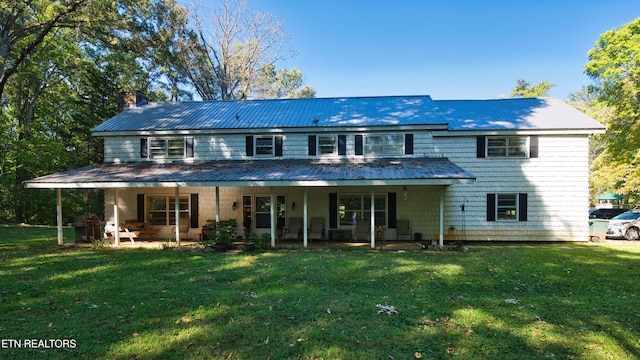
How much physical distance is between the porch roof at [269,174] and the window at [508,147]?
2262 millimetres

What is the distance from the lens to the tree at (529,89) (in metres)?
42.2

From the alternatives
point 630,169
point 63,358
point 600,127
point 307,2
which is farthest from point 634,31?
point 63,358

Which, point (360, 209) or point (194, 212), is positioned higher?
point (360, 209)

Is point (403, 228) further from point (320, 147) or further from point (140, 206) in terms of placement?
point (140, 206)

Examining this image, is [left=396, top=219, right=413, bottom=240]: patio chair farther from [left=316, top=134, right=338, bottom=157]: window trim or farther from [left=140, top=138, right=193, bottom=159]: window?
[left=140, top=138, right=193, bottom=159]: window

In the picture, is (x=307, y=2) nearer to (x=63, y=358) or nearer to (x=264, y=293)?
(x=264, y=293)

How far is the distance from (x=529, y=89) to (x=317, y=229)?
42.0 m

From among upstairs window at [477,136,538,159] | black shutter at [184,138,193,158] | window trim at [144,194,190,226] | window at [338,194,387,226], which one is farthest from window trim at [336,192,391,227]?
black shutter at [184,138,193,158]

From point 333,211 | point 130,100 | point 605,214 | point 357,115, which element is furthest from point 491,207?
point 130,100

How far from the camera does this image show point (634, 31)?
22.2 metres

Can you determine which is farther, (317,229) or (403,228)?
(317,229)

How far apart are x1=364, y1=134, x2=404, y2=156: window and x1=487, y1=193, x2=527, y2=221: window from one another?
14.8 ft

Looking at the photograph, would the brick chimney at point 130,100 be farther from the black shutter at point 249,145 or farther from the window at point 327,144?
the window at point 327,144

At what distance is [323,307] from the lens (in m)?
5.79
